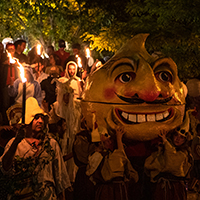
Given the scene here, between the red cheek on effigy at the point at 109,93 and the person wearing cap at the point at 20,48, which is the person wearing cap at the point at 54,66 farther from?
the red cheek on effigy at the point at 109,93

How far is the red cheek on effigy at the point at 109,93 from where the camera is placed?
17.2ft

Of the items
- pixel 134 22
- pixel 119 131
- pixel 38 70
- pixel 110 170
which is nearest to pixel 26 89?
pixel 38 70

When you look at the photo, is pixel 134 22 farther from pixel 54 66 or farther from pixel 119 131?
pixel 119 131

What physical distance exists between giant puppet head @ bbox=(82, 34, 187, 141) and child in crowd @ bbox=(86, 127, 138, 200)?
0.24 m

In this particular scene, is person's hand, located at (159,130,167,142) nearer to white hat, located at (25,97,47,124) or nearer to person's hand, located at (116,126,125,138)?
person's hand, located at (116,126,125,138)

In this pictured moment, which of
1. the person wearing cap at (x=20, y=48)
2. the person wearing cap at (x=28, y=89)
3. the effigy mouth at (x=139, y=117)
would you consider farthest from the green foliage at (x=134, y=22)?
the effigy mouth at (x=139, y=117)

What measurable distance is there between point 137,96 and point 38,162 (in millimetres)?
1673

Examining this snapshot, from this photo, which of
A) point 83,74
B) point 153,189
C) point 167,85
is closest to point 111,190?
point 153,189

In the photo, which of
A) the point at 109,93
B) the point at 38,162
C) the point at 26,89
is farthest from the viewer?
the point at 26,89

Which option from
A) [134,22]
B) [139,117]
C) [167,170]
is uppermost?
[134,22]

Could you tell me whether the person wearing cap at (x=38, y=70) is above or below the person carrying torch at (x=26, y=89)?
above

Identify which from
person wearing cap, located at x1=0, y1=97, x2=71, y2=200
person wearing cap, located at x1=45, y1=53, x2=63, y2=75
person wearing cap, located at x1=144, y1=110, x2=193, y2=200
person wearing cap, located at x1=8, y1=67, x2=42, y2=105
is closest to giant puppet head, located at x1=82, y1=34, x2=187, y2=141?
person wearing cap, located at x1=144, y1=110, x2=193, y2=200

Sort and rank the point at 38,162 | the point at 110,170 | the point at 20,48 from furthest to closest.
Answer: the point at 20,48 → the point at 110,170 → the point at 38,162

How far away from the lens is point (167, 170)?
504 cm
